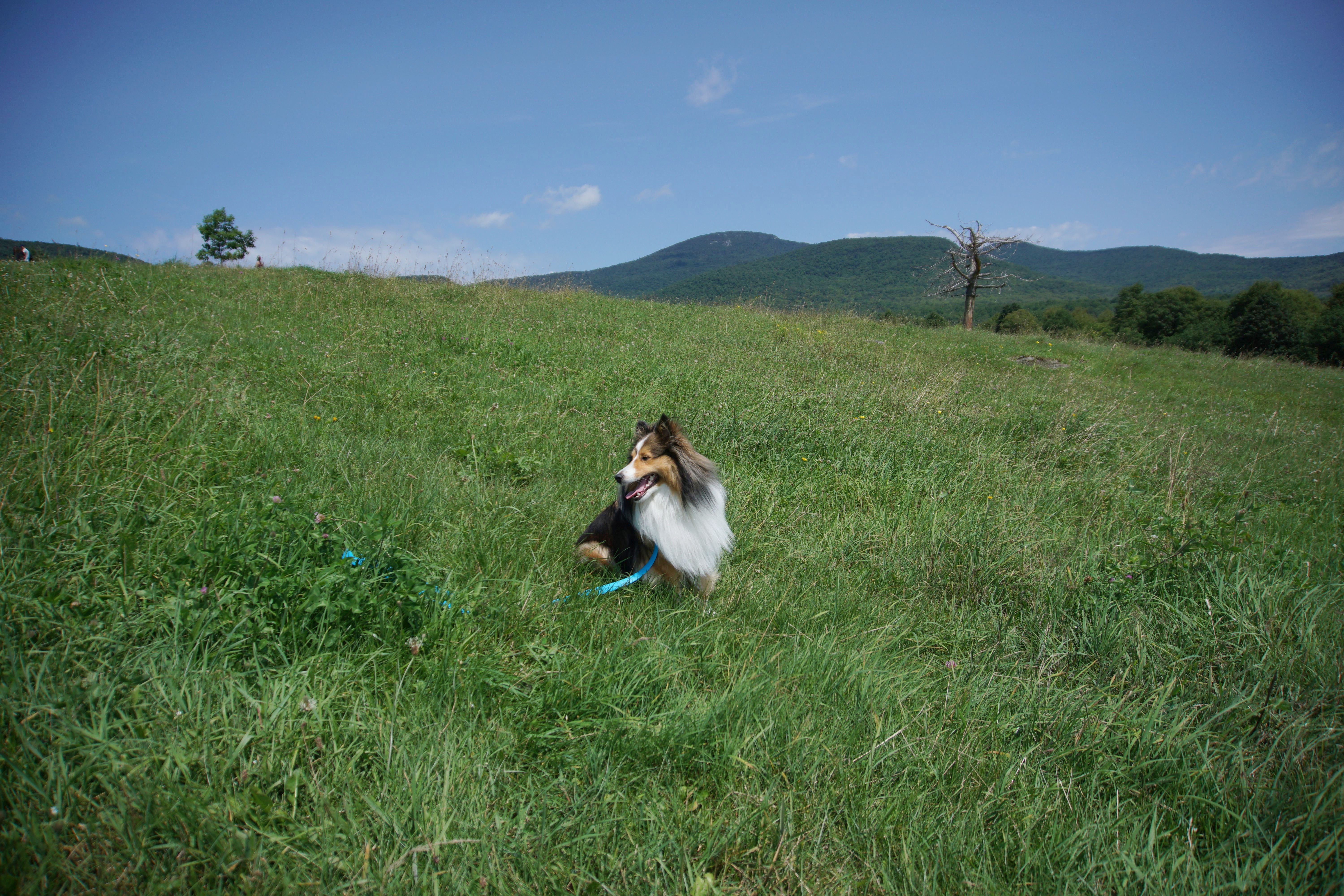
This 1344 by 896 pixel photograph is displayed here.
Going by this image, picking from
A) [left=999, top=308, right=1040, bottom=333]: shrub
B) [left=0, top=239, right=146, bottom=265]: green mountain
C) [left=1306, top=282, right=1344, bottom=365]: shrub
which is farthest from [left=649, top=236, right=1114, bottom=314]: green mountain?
[left=0, top=239, right=146, bottom=265]: green mountain

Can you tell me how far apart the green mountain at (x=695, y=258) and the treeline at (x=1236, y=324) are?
9733 cm

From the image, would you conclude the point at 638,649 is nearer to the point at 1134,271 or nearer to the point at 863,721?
the point at 863,721

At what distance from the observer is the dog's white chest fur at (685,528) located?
3258mm

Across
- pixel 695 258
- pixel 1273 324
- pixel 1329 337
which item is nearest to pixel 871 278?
pixel 1273 324

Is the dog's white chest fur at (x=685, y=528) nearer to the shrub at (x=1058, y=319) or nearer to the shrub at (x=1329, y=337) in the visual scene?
the shrub at (x=1329, y=337)

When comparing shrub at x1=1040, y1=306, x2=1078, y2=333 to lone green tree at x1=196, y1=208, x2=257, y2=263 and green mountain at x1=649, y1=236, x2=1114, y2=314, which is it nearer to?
green mountain at x1=649, y1=236, x2=1114, y2=314

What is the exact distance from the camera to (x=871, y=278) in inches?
3718

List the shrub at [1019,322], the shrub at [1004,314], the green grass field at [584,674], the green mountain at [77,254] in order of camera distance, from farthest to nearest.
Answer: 1. the shrub at [1004,314]
2. the shrub at [1019,322]
3. the green mountain at [77,254]
4. the green grass field at [584,674]

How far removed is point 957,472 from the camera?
515 centimetres

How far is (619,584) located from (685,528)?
54cm

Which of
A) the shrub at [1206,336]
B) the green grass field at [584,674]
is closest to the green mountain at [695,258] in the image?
the shrub at [1206,336]

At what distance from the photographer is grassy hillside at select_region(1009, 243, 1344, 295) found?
91.6 metres

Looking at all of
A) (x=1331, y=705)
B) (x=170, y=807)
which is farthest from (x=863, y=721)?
(x=170, y=807)

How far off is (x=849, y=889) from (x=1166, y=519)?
11.6 ft
